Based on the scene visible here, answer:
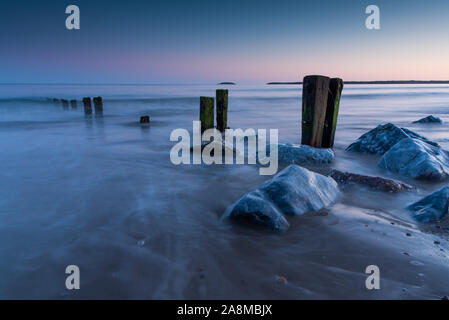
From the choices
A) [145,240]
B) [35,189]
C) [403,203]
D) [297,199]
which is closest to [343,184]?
[403,203]

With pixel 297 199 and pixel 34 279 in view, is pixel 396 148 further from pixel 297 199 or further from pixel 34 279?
pixel 34 279

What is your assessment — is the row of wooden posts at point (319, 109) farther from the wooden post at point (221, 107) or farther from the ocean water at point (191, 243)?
the wooden post at point (221, 107)

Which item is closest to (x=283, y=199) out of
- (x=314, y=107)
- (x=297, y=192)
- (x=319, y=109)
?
(x=297, y=192)

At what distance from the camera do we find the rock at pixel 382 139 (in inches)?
232

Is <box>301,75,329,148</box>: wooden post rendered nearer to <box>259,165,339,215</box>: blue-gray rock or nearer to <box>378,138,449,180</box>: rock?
<box>378,138,449,180</box>: rock

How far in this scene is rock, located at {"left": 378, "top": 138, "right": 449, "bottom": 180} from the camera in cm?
426

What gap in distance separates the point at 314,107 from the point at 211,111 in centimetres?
356

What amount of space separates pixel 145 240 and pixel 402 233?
2.43m

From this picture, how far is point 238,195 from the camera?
12.5ft

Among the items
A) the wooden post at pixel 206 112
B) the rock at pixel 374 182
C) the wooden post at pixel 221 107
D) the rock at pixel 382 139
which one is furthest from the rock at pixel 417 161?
the wooden post at pixel 221 107

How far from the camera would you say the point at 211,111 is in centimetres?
866

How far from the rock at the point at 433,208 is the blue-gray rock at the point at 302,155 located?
8.14ft

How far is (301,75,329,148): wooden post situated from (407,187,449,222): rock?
130 inches

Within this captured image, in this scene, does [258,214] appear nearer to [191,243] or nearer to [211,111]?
[191,243]
